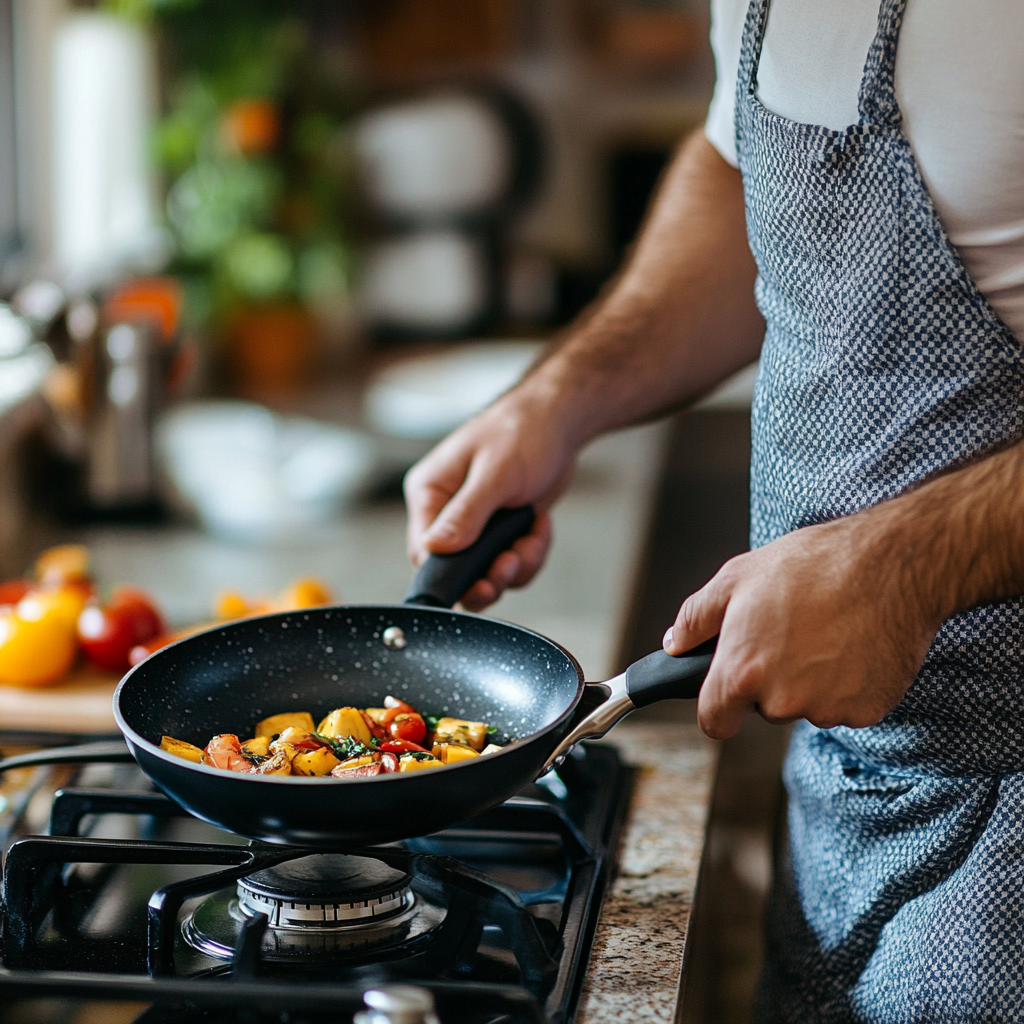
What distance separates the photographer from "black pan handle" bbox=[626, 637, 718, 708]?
0.72 meters

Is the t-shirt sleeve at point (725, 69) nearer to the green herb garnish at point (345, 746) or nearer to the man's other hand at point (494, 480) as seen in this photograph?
the man's other hand at point (494, 480)

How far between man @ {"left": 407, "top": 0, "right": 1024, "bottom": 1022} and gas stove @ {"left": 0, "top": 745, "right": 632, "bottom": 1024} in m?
0.17

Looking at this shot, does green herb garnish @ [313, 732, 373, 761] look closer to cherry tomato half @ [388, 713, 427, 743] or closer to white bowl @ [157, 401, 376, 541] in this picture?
cherry tomato half @ [388, 713, 427, 743]

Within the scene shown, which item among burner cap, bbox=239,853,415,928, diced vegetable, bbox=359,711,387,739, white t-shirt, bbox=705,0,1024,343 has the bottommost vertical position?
burner cap, bbox=239,853,415,928

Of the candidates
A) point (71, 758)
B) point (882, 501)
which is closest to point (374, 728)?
point (71, 758)

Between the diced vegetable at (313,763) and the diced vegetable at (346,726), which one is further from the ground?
the diced vegetable at (313,763)

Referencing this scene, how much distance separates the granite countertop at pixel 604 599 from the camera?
2.51 feet

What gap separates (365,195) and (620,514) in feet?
4.33

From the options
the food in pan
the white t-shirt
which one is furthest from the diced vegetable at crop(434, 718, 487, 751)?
the white t-shirt

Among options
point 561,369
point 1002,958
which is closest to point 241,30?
point 561,369

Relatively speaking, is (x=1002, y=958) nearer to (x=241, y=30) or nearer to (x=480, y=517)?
(x=480, y=517)

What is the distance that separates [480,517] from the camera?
95 centimetres

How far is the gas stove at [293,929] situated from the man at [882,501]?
17 centimetres

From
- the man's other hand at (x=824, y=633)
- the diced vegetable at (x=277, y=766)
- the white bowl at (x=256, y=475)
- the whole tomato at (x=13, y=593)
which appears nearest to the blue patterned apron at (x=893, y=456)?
the man's other hand at (x=824, y=633)
